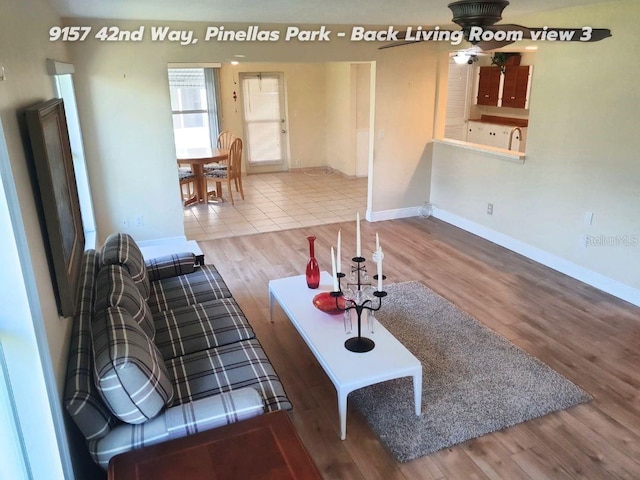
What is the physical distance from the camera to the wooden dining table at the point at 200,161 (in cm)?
661

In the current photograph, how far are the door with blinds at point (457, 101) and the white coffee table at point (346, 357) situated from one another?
6139 mm

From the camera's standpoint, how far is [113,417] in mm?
1797

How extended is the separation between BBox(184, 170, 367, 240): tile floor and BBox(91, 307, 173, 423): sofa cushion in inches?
150

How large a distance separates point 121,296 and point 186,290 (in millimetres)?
869

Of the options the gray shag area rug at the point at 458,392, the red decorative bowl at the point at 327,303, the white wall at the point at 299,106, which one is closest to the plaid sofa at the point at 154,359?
the red decorative bowl at the point at 327,303

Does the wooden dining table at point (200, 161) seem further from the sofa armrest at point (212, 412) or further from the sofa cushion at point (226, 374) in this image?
the sofa armrest at point (212, 412)

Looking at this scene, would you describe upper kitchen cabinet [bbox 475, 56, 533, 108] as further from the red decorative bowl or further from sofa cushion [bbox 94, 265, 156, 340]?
sofa cushion [bbox 94, 265, 156, 340]

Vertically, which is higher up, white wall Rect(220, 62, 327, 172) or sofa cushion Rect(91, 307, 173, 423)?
white wall Rect(220, 62, 327, 172)

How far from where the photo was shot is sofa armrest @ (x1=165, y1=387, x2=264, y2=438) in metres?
1.80

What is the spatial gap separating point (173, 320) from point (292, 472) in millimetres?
1493

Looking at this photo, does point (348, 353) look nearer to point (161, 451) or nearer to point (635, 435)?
point (161, 451)

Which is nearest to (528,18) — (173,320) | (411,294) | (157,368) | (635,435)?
(411,294)

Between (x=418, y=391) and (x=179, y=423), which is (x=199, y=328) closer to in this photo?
(x=179, y=423)

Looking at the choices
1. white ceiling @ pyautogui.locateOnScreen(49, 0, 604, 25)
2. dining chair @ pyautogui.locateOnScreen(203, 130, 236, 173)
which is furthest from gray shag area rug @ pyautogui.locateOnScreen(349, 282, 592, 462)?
dining chair @ pyautogui.locateOnScreen(203, 130, 236, 173)
